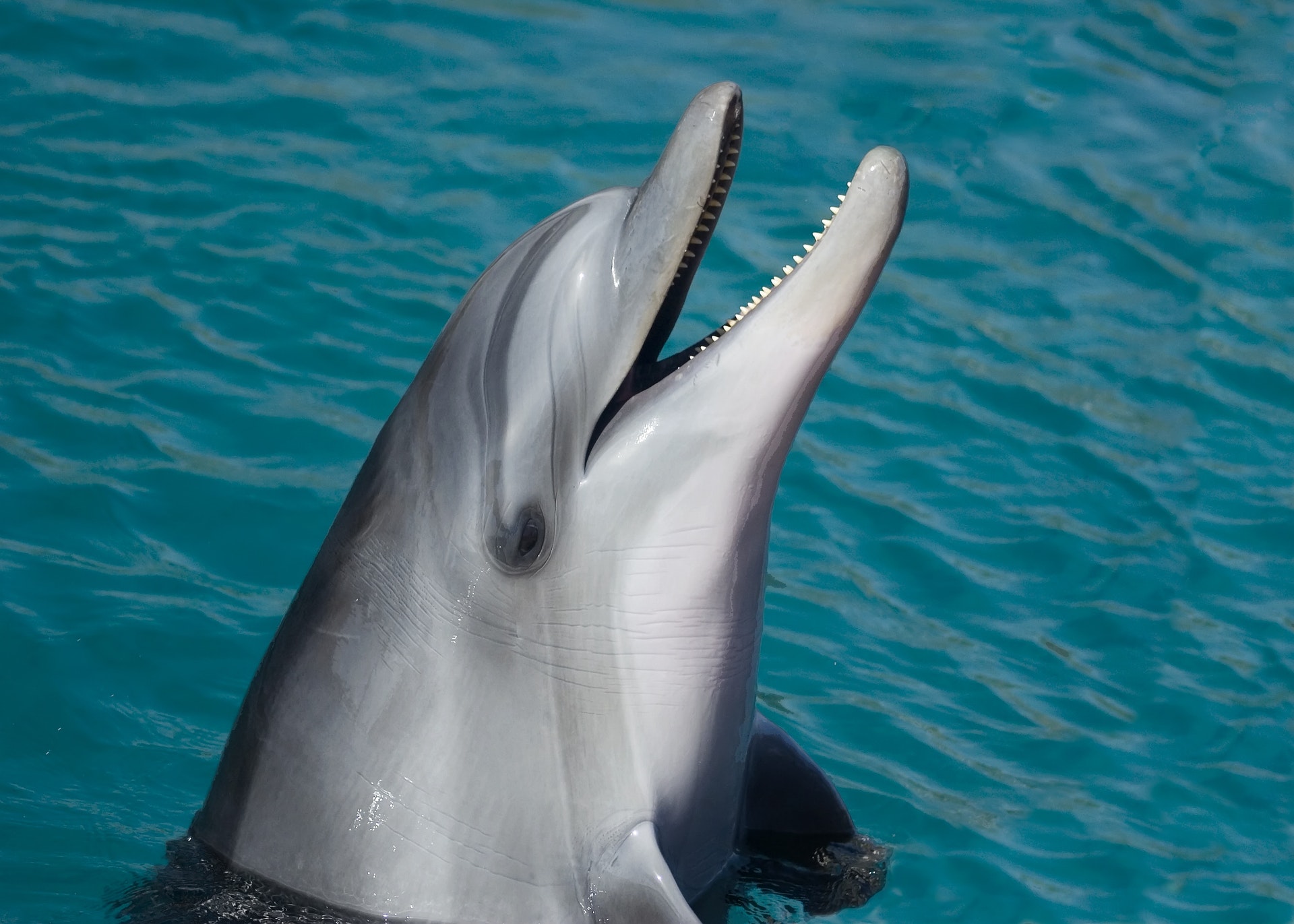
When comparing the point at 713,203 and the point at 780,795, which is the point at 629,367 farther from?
the point at 780,795

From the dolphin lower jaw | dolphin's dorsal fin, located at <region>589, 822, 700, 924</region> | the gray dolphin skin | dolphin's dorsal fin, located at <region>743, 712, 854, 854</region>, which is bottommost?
dolphin's dorsal fin, located at <region>743, 712, 854, 854</region>

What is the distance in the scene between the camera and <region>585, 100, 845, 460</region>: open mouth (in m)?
3.86

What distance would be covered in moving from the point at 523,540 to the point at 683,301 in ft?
2.29

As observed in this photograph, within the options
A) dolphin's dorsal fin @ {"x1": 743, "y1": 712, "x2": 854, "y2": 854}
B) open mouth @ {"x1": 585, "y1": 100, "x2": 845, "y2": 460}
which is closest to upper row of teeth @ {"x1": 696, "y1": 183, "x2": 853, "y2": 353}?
open mouth @ {"x1": 585, "y1": 100, "x2": 845, "y2": 460}

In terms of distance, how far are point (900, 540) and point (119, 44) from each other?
22.1 ft

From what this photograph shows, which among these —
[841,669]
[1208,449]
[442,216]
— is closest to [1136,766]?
[841,669]

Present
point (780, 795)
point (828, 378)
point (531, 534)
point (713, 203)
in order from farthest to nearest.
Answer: point (828, 378) → point (780, 795) → point (531, 534) → point (713, 203)

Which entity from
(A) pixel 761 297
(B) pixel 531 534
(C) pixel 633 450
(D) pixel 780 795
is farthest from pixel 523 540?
(D) pixel 780 795

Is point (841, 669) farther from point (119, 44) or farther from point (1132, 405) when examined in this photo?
point (119, 44)

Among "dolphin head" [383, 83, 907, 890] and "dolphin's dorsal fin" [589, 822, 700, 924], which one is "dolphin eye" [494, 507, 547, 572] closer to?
"dolphin head" [383, 83, 907, 890]

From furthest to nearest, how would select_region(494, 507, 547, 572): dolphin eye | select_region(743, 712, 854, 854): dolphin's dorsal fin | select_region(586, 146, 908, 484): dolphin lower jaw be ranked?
select_region(743, 712, 854, 854): dolphin's dorsal fin → select_region(494, 507, 547, 572): dolphin eye → select_region(586, 146, 908, 484): dolphin lower jaw

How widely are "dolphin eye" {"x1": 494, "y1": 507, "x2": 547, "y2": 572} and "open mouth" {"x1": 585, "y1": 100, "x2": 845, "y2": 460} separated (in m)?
0.20

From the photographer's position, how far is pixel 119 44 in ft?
37.4

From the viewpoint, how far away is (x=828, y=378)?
9.27 meters
